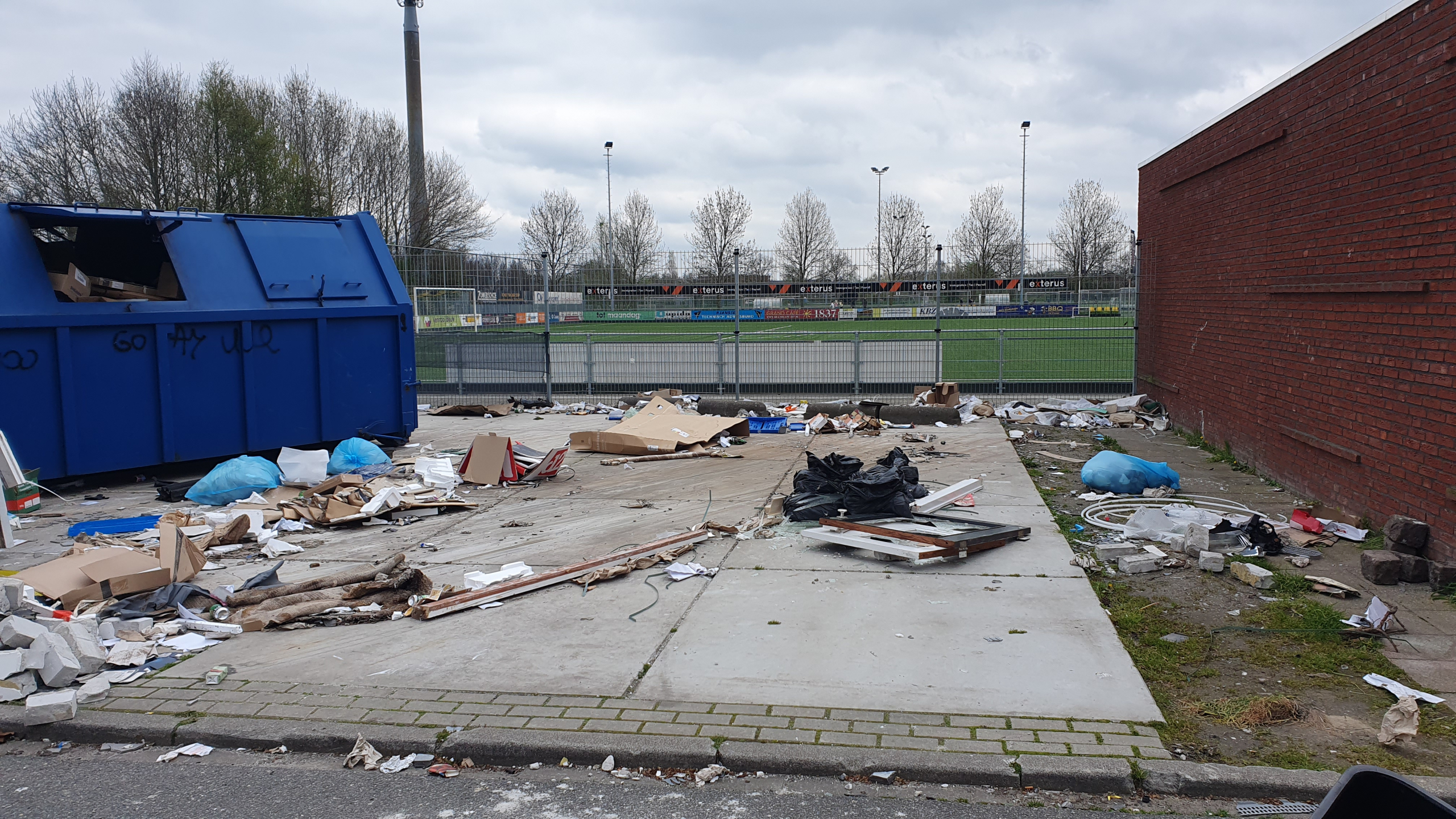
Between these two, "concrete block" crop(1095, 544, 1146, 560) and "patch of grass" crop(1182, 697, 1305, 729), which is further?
"concrete block" crop(1095, 544, 1146, 560)

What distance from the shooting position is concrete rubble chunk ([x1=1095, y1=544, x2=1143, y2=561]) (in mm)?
6625

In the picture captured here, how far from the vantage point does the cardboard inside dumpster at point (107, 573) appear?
5789 mm

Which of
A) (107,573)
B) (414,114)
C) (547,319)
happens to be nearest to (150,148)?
(414,114)

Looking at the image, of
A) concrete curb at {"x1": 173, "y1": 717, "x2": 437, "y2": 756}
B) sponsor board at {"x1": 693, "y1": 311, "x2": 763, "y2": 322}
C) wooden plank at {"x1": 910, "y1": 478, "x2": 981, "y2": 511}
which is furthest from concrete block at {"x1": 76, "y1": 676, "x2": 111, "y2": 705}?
sponsor board at {"x1": 693, "y1": 311, "x2": 763, "y2": 322}

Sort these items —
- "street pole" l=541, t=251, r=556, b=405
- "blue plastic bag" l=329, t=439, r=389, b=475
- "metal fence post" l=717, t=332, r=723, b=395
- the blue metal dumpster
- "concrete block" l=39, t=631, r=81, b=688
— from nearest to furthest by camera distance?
"concrete block" l=39, t=631, r=81, b=688
the blue metal dumpster
"blue plastic bag" l=329, t=439, r=389, b=475
"street pole" l=541, t=251, r=556, b=405
"metal fence post" l=717, t=332, r=723, b=395

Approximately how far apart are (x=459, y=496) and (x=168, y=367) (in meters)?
3.55

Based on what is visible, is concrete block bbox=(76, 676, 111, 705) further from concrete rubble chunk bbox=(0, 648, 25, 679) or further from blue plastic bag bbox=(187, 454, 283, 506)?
blue plastic bag bbox=(187, 454, 283, 506)

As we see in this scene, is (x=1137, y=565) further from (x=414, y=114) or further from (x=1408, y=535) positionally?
(x=414, y=114)

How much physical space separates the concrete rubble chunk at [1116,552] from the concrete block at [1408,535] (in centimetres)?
154

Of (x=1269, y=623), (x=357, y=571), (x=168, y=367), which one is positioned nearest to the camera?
(x=1269, y=623)

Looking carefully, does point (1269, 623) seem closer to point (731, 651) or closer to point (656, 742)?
point (731, 651)

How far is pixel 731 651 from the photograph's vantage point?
500 centimetres

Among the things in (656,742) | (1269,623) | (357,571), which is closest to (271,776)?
(656,742)

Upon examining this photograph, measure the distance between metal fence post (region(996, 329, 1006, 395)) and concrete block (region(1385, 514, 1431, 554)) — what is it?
9.86 meters
